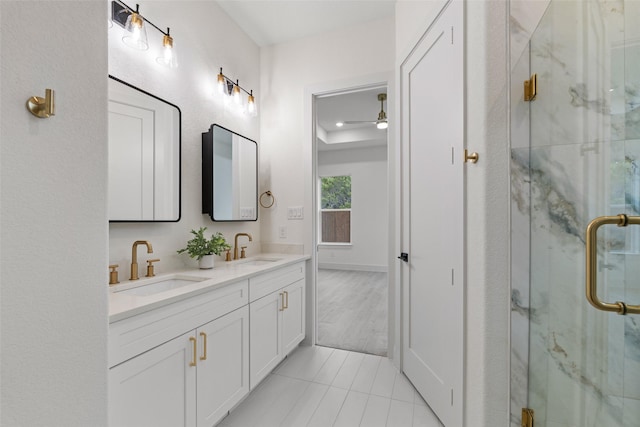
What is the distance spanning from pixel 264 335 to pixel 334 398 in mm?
608

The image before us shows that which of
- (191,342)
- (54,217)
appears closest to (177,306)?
(191,342)

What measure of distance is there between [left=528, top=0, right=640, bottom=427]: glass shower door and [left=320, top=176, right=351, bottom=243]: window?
16.8ft

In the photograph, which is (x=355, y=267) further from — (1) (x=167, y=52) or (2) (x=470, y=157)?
(1) (x=167, y=52)

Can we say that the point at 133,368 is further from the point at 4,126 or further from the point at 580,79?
the point at 580,79

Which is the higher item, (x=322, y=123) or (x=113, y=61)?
(x=322, y=123)

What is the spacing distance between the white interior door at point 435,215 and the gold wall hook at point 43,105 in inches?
62.0

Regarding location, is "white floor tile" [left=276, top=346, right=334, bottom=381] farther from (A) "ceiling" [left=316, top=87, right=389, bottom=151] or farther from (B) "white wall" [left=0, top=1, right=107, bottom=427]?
(A) "ceiling" [left=316, top=87, right=389, bottom=151]

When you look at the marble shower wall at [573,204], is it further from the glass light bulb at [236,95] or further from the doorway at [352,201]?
the doorway at [352,201]

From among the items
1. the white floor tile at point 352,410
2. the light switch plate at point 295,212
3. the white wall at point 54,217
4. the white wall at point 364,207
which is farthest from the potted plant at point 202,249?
the white wall at point 364,207

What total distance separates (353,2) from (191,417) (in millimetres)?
2983

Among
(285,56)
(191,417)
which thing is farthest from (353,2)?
(191,417)

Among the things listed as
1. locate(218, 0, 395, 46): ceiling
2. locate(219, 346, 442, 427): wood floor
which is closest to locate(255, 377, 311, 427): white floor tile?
locate(219, 346, 442, 427): wood floor

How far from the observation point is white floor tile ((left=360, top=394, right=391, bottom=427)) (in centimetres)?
163

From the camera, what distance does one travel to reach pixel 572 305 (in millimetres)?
1039
